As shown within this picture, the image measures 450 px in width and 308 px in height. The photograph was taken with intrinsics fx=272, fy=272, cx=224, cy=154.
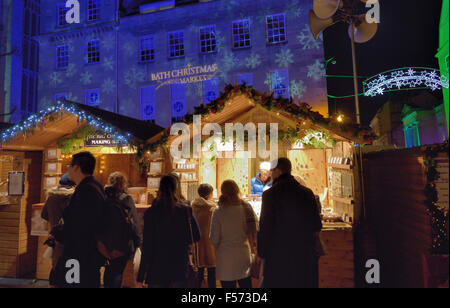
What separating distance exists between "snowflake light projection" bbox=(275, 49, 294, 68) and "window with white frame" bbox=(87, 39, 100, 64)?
10126 mm

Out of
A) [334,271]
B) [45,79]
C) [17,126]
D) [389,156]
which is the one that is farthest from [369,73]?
[45,79]

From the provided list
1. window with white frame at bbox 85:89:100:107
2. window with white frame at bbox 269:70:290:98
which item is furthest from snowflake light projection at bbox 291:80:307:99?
window with white frame at bbox 85:89:100:107

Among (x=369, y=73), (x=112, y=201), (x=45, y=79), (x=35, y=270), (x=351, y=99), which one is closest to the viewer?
(x=112, y=201)

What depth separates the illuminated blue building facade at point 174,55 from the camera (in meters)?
13.0

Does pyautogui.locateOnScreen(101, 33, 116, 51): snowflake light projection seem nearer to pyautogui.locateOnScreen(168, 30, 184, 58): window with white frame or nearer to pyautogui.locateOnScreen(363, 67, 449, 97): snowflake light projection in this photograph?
pyautogui.locateOnScreen(168, 30, 184, 58): window with white frame

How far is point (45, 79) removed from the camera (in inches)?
634

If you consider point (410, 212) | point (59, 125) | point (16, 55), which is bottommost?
point (410, 212)

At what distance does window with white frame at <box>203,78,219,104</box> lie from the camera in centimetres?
1384

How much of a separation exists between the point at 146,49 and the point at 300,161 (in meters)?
11.3

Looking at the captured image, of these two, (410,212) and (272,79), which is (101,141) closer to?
(410,212)

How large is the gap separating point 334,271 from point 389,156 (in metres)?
2.45

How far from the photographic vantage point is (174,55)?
47.7ft

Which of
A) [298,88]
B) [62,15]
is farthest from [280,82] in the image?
[62,15]
